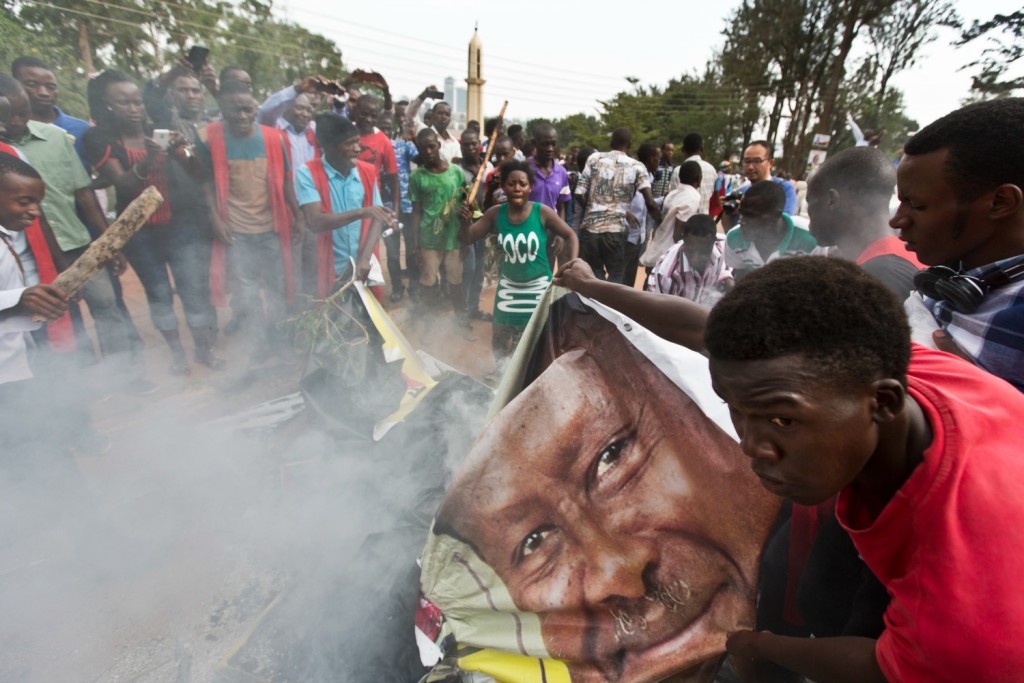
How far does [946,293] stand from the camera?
135cm

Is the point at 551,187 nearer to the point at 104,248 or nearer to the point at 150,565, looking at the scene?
the point at 104,248

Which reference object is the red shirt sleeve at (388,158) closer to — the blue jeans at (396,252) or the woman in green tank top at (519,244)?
the blue jeans at (396,252)

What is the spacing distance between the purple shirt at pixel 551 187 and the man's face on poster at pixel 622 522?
4.22 m

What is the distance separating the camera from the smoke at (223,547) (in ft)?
6.22

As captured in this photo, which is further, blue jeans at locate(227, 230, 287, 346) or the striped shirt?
blue jeans at locate(227, 230, 287, 346)

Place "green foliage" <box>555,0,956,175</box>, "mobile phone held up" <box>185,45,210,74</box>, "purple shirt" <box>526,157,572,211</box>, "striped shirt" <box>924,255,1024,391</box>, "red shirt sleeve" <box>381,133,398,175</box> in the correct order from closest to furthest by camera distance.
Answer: "striped shirt" <box>924,255,1024,391</box> < "mobile phone held up" <box>185,45,210,74</box> < "red shirt sleeve" <box>381,133,398,175</box> < "purple shirt" <box>526,157,572,211</box> < "green foliage" <box>555,0,956,175</box>

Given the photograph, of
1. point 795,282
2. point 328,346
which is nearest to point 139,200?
point 328,346

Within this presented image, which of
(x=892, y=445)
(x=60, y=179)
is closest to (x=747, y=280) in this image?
(x=892, y=445)

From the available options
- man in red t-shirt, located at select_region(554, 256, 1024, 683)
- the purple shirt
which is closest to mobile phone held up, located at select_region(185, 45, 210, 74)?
the purple shirt

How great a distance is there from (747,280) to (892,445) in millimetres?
366

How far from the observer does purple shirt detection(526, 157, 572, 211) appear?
18.1 ft

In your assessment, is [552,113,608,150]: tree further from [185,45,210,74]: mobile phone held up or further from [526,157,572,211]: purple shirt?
[185,45,210,74]: mobile phone held up

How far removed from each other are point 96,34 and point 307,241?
37.3 feet

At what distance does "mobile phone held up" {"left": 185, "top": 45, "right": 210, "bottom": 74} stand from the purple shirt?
3228 mm
